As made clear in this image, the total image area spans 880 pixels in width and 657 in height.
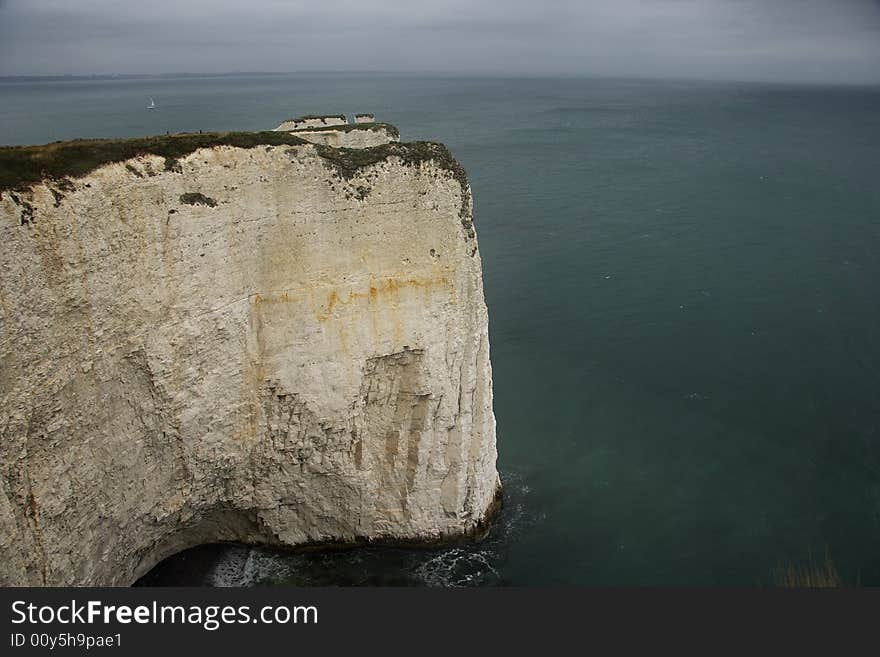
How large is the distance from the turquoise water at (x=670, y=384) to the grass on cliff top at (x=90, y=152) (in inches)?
453

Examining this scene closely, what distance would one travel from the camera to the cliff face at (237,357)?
13.7 meters

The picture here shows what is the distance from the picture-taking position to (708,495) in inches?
916

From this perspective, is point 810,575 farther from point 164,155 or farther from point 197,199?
point 164,155

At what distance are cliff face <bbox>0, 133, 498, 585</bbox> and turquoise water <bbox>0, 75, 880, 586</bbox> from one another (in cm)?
257

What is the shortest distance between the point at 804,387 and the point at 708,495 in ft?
30.8

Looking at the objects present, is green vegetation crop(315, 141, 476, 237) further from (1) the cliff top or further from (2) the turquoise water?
(2) the turquoise water

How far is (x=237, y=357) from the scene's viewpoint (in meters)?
17.2

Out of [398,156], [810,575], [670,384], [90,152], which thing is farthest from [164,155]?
[670,384]

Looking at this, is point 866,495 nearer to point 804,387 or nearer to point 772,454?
point 772,454

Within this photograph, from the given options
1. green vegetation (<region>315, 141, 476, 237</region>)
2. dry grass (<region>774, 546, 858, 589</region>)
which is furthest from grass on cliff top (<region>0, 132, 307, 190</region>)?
dry grass (<region>774, 546, 858, 589</region>)

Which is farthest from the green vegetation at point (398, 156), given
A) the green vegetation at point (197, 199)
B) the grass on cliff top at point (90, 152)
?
the green vegetation at point (197, 199)

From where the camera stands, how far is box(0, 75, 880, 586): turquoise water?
20656 mm

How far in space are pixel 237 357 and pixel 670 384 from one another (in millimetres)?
19581

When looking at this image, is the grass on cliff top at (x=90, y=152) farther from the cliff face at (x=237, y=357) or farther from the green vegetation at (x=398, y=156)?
the green vegetation at (x=398, y=156)
